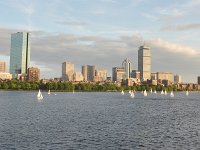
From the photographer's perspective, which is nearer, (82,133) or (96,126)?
(82,133)

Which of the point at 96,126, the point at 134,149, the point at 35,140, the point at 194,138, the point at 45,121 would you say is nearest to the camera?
the point at 134,149

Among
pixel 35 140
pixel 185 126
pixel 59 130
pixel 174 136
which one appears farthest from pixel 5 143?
pixel 185 126

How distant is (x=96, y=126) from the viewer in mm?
86688

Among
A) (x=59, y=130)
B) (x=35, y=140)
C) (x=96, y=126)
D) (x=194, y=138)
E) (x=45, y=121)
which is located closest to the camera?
(x=35, y=140)

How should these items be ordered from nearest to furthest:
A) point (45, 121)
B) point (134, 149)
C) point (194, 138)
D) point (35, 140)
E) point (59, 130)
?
point (134, 149)
point (35, 140)
point (194, 138)
point (59, 130)
point (45, 121)

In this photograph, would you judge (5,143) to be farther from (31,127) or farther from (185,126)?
(185,126)

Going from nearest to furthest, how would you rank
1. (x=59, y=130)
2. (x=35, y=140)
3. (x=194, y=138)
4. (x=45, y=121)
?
(x=35, y=140)
(x=194, y=138)
(x=59, y=130)
(x=45, y=121)

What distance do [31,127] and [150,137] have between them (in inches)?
1057

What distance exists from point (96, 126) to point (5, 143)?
27.8 m

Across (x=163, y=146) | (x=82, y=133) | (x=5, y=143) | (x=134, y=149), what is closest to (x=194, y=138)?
(x=163, y=146)

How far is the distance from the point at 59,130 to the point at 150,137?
747 inches

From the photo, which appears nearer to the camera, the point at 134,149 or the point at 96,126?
the point at 134,149

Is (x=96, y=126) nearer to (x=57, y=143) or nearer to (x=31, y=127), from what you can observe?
(x=31, y=127)

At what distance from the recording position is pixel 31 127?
83312 millimetres
